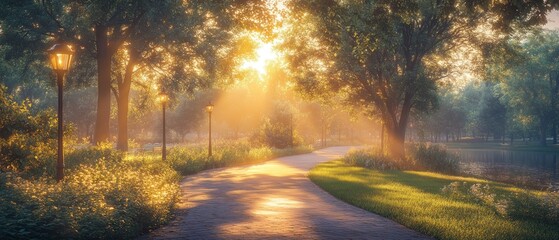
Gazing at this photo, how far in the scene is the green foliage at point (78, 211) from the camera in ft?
20.8

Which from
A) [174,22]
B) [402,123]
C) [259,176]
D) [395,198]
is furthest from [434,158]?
[174,22]

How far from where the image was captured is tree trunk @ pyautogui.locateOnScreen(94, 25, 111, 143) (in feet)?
84.5

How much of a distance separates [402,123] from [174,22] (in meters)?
16.0

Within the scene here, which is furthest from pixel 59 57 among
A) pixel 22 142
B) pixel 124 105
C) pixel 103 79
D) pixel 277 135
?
pixel 277 135

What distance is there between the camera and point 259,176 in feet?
62.6

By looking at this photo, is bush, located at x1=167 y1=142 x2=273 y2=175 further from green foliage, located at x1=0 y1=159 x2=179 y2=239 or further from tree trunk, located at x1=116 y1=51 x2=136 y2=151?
green foliage, located at x1=0 y1=159 x2=179 y2=239

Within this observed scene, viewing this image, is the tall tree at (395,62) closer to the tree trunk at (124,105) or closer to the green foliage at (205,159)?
the green foliage at (205,159)

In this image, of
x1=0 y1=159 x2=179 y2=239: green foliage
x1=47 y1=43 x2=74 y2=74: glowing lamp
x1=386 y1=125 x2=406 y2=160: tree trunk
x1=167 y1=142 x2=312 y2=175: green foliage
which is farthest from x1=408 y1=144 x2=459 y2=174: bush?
x1=47 y1=43 x2=74 y2=74: glowing lamp

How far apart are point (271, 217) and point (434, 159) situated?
68.0 ft

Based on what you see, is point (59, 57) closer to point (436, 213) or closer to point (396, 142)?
point (436, 213)

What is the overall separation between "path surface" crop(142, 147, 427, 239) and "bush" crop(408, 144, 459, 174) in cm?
1469

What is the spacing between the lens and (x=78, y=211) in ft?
23.4

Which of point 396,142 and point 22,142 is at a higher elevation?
point 22,142

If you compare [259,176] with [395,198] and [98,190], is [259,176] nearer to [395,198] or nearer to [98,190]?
[395,198]
